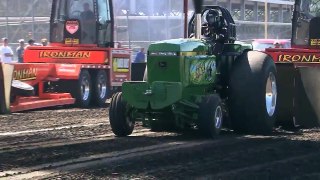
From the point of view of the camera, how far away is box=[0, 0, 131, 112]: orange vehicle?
59.6ft

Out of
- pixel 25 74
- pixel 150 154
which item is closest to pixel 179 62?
pixel 150 154

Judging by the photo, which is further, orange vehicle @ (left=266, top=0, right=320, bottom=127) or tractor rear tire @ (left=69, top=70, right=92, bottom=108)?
tractor rear tire @ (left=69, top=70, right=92, bottom=108)

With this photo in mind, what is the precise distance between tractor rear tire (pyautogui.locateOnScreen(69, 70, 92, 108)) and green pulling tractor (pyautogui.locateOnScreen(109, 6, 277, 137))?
638cm

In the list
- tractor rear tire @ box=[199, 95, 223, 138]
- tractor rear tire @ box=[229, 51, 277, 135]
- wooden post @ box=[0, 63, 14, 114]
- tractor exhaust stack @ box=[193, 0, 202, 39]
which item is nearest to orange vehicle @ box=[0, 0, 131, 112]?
wooden post @ box=[0, 63, 14, 114]

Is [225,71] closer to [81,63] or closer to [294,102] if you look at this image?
[294,102]

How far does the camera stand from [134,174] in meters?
8.22

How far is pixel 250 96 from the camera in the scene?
12.0 m

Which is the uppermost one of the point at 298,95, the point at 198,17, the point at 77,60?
the point at 198,17

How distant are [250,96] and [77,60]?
8.20 m

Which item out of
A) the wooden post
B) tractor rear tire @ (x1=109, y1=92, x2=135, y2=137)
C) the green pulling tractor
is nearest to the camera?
the green pulling tractor

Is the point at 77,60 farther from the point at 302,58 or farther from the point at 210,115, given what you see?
the point at 210,115

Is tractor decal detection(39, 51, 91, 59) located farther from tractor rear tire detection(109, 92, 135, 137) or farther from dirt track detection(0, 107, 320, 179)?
tractor rear tire detection(109, 92, 135, 137)

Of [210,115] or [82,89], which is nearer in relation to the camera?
[210,115]

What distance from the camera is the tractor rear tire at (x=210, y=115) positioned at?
11.1 metres
